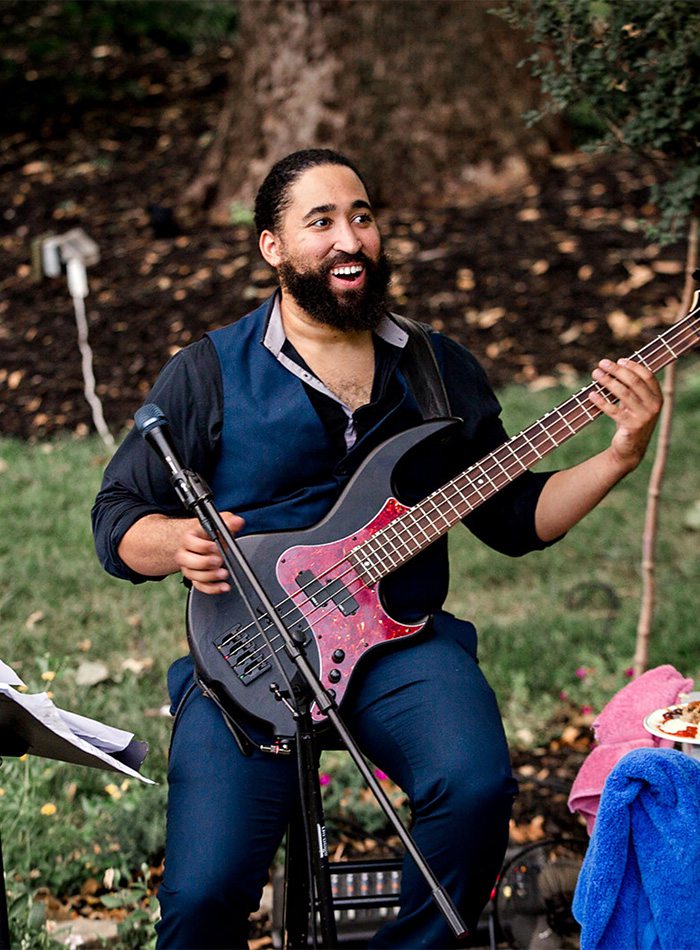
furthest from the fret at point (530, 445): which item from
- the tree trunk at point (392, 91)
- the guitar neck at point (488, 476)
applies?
the tree trunk at point (392, 91)

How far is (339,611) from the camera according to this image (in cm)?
293

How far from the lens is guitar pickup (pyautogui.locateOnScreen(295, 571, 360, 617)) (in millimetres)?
2920

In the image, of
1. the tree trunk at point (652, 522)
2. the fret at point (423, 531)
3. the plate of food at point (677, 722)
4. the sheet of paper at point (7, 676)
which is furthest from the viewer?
the tree trunk at point (652, 522)

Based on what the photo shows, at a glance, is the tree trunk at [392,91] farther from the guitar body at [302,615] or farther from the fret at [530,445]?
the guitar body at [302,615]

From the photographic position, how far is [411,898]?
2727 mm

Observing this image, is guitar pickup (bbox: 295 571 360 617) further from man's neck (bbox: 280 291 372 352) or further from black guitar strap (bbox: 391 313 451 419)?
man's neck (bbox: 280 291 372 352)

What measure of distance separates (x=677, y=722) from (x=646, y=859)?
44 centimetres

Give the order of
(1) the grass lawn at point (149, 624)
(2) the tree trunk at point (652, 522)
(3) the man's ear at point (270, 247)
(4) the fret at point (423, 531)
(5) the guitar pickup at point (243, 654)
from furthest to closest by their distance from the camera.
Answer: (2) the tree trunk at point (652, 522)
(1) the grass lawn at point (149, 624)
(3) the man's ear at point (270, 247)
(4) the fret at point (423, 531)
(5) the guitar pickup at point (243, 654)

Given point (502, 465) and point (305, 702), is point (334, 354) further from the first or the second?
point (305, 702)

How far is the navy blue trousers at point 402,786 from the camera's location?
105 inches

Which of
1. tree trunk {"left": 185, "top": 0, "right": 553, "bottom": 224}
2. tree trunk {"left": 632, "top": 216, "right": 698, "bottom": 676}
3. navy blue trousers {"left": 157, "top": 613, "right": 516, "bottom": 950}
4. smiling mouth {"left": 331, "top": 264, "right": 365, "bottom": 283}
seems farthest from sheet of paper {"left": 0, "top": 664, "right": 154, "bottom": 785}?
tree trunk {"left": 185, "top": 0, "right": 553, "bottom": 224}

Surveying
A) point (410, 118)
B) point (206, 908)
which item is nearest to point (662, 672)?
point (206, 908)

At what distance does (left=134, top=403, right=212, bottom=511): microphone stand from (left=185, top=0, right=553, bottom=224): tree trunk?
18.4 feet

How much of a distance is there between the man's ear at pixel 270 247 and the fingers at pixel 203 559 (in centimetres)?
84
